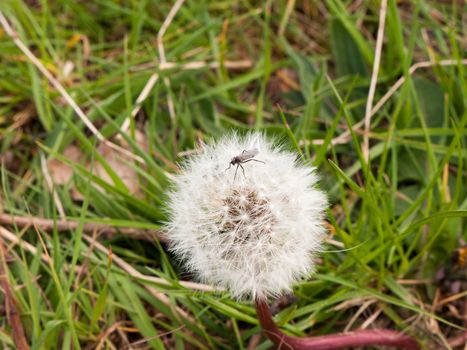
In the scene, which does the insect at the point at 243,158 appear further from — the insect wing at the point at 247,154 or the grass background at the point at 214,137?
the grass background at the point at 214,137

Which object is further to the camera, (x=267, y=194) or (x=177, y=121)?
(x=177, y=121)

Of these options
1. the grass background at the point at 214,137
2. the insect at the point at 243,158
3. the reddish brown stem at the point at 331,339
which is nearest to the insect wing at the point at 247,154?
the insect at the point at 243,158

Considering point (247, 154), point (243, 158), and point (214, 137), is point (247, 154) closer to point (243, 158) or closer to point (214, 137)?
point (243, 158)

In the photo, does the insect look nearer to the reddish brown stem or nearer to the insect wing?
the insect wing

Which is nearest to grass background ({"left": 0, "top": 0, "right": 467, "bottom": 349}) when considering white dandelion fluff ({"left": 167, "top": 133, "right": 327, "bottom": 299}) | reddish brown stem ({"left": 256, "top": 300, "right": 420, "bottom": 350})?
reddish brown stem ({"left": 256, "top": 300, "right": 420, "bottom": 350})

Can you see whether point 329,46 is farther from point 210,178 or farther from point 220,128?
point 210,178

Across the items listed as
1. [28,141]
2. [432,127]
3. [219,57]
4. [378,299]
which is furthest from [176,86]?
[378,299]
